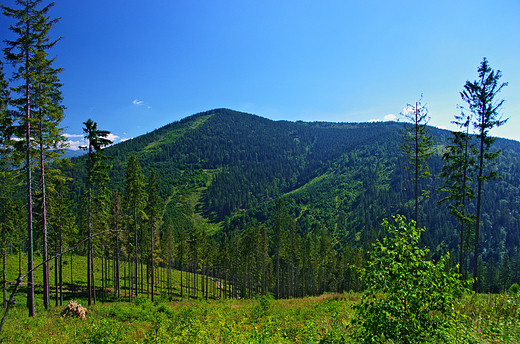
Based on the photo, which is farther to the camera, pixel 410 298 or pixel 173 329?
pixel 173 329

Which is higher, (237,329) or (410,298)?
(410,298)

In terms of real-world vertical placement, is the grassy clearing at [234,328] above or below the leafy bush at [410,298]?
below

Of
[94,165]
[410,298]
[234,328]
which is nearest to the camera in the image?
[410,298]

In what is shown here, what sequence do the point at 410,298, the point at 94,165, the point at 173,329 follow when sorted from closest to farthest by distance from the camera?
the point at 410,298 → the point at 173,329 → the point at 94,165

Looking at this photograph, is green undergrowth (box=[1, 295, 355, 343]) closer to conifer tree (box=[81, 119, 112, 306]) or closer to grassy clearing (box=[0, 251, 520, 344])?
grassy clearing (box=[0, 251, 520, 344])

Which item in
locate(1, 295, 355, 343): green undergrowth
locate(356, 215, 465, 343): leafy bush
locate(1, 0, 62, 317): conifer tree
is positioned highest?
locate(1, 0, 62, 317): conifer tree

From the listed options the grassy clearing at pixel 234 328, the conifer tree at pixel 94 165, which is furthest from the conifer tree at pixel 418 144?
the conifer tree at pixel 94 165

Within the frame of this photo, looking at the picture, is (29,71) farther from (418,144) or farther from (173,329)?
(418,144)

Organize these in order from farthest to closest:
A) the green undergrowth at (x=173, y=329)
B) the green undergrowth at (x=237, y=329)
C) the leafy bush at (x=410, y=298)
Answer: the green undergrowth at (x=173, y=329) → the green undergrowth at (x=237, y=329) → the leafy bush at (x=410, y=298)

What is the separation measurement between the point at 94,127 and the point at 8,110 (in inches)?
223

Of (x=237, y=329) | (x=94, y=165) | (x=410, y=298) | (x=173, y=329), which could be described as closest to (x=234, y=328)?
(x=237, y=329)

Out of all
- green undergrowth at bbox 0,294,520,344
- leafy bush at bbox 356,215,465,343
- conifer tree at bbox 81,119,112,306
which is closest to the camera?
leafy bush at bbox 356,215,465,343

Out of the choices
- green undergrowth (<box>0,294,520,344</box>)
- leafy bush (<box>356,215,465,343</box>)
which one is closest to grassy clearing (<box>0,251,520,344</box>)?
green undergrowth (<box>0,294,520,344</box>)

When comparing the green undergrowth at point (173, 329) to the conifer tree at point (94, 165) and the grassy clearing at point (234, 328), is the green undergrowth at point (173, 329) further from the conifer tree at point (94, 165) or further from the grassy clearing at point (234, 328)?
the conifer tree at point (94, 165)
